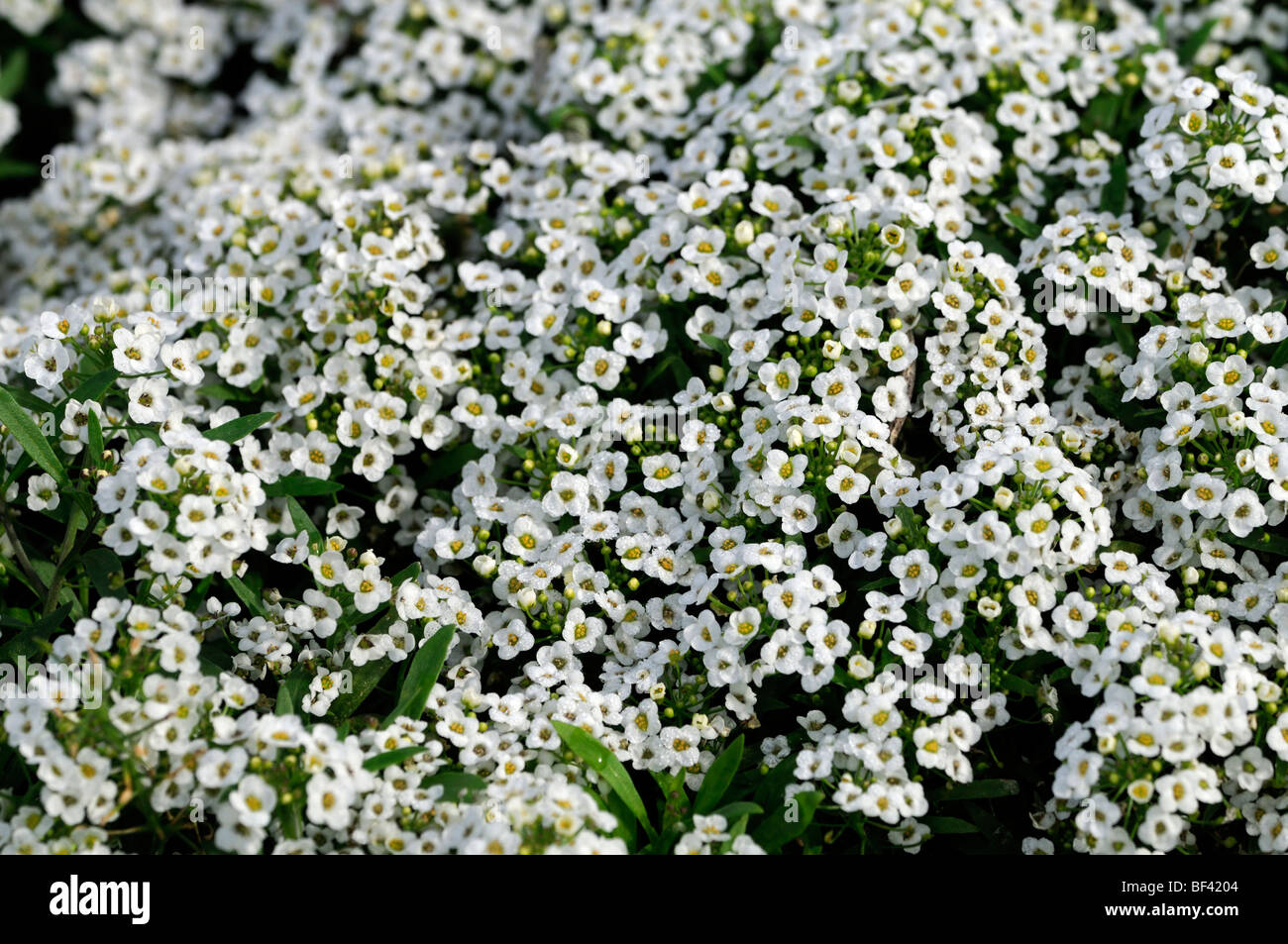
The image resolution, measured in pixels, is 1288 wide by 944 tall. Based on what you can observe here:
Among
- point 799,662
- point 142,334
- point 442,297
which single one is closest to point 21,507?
point 142,334

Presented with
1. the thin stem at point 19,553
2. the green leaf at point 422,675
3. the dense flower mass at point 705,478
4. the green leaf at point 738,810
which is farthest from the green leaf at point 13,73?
the green leaf at point 738,810

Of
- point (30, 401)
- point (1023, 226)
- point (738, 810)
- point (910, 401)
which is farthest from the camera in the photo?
point (1023, 226)

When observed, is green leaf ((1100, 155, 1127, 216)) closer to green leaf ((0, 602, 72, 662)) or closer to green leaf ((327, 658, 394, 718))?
green leaf ((327, 658, 394, 718))

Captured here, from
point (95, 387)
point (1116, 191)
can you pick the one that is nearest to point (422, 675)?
point (95, 387)

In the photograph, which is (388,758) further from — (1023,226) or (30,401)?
(1023,226)

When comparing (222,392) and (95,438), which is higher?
(222,392)

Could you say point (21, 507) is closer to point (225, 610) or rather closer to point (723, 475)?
point (225, 610)

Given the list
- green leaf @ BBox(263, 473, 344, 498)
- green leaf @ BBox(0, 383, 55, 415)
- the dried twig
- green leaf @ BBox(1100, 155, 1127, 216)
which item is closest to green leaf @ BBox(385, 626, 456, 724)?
green leaf @ BBox(263, 473, 344, 498)
